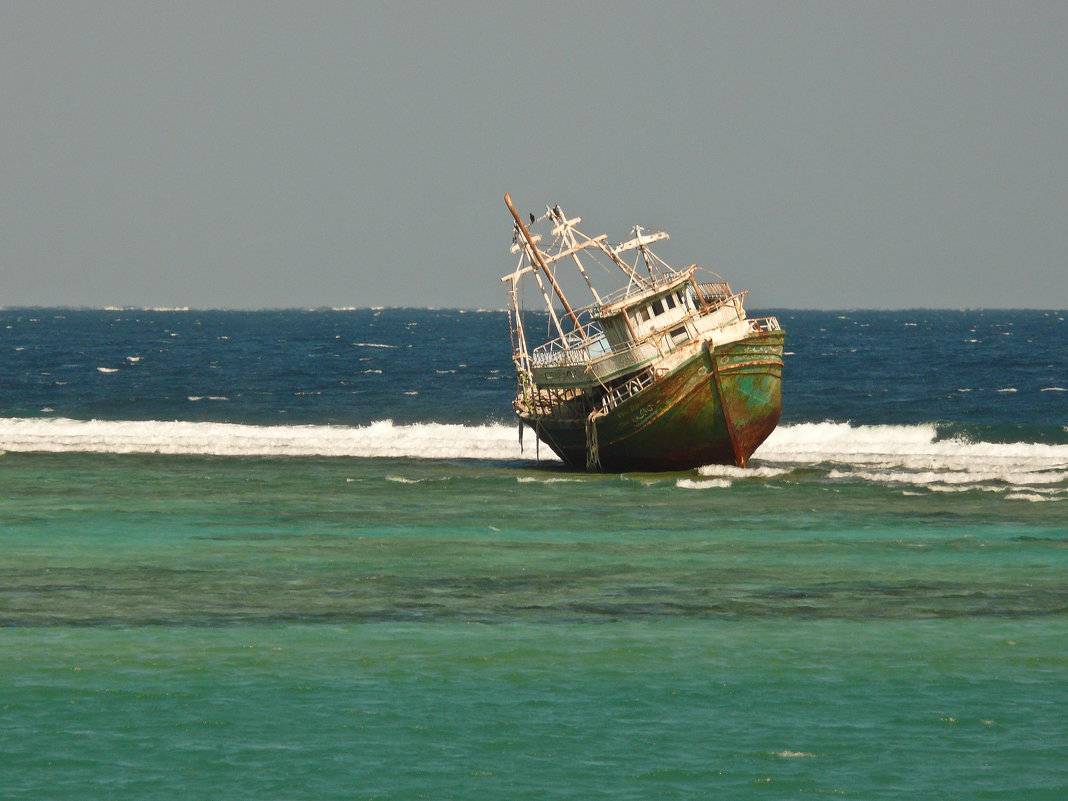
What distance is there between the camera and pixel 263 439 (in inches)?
2475

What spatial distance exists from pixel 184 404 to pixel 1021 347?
91904 millimetres

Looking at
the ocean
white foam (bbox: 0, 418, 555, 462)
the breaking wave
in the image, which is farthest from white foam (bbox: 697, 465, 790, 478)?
white foam (bbox: 0, 418, 555, 462)

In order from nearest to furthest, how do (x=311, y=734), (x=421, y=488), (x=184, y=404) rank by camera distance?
(x=311, y=734)
(x=421, y=488)
(x=184, y=404)

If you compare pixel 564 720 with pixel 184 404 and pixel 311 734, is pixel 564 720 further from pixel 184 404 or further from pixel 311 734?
pixel 184 404

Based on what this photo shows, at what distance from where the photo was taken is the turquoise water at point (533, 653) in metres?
16.6

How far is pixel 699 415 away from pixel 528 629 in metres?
22.0

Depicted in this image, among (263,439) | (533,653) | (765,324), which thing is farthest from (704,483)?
(263,439)

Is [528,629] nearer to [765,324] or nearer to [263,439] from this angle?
[765,324]

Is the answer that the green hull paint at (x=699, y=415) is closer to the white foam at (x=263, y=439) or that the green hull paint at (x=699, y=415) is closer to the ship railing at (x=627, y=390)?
the ship railing at (x=627, y=390)

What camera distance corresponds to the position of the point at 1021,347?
5433 inches

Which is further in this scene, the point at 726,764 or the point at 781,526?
the point at 781,526

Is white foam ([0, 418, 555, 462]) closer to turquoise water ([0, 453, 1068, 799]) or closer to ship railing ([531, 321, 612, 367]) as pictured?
ship railing ([531, 321, 612, 367])

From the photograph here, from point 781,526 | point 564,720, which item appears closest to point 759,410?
point 781,526

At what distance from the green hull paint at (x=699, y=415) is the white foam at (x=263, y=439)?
1136 cm
